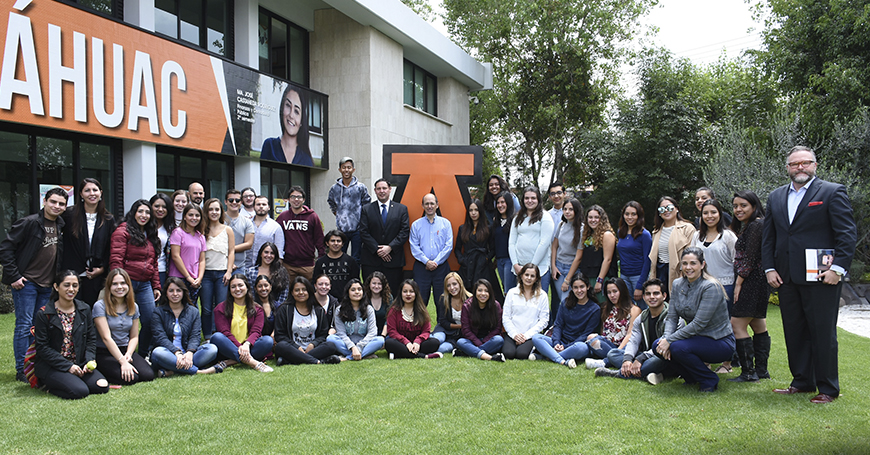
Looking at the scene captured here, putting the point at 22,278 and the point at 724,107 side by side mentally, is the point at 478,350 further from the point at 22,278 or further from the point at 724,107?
the point at 724,107

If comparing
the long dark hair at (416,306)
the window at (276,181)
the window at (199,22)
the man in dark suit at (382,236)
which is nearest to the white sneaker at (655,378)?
the long dark hair at (416,306)

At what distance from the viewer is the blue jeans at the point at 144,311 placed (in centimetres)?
614

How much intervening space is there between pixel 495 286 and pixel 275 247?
9.63ft

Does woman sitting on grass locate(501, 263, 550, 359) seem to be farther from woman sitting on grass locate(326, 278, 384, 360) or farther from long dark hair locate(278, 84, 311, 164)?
long dark hair locate(278, 84, 311, 164)

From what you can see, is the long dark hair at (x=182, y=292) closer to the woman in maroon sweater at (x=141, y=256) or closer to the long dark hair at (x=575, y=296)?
the woman in maroon sweater at (x=141, y=256)

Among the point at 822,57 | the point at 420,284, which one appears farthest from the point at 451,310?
the point at 822,57

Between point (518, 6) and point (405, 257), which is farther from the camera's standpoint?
point (518, 6)

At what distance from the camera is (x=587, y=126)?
2489 cm

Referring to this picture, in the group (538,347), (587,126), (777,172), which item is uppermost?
(587,126)

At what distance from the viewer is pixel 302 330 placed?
664cm

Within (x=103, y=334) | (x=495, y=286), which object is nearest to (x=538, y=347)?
(x=495, y=286)

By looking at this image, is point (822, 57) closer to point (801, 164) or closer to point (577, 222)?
point (577, 222)

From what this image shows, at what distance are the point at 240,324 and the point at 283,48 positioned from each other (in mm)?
10855

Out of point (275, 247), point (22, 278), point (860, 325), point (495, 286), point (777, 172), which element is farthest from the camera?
point (777, 172)
